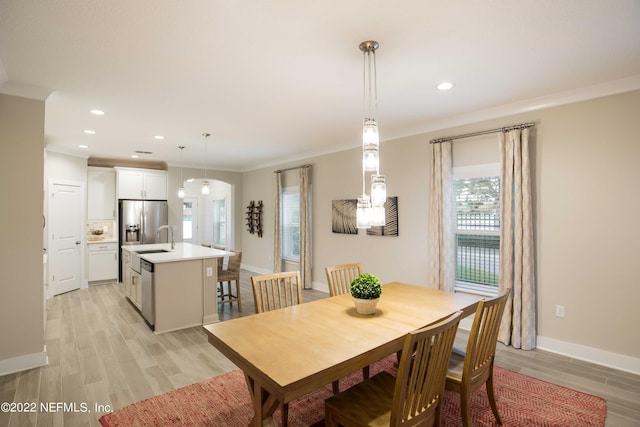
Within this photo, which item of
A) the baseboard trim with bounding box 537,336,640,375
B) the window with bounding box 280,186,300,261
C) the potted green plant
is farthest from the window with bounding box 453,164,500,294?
the window with bounding box 280,186,300,261

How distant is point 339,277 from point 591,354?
2556 mm

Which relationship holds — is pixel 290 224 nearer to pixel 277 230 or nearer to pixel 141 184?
pixel 277 230

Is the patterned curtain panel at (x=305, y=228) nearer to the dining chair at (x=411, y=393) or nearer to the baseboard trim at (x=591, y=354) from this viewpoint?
the baseboard trim at (x=591, y=354)

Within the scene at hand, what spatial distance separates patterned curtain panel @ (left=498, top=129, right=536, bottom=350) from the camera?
131 inches

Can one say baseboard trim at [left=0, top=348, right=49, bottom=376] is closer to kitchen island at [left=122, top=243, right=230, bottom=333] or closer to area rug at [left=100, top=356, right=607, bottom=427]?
kitchen island at [left=122, top=243, right=230, bottom=333]

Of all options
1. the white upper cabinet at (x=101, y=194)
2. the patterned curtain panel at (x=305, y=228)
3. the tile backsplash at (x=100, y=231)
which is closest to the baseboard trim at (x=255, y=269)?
the patterned curtain panel at (x=305, y=228)

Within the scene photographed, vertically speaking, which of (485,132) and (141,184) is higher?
Answer: (485,132)

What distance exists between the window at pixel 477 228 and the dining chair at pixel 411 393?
2595mm

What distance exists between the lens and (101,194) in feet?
22.1

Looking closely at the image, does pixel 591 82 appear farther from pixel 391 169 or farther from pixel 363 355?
pixel 363 355

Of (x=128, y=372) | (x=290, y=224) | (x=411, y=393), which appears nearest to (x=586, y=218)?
(x=411, y=393)

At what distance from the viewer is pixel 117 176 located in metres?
6.75

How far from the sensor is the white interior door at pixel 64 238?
18.1 ft

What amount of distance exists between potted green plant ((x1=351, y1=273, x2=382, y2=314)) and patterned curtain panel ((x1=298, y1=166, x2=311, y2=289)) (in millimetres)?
3979
